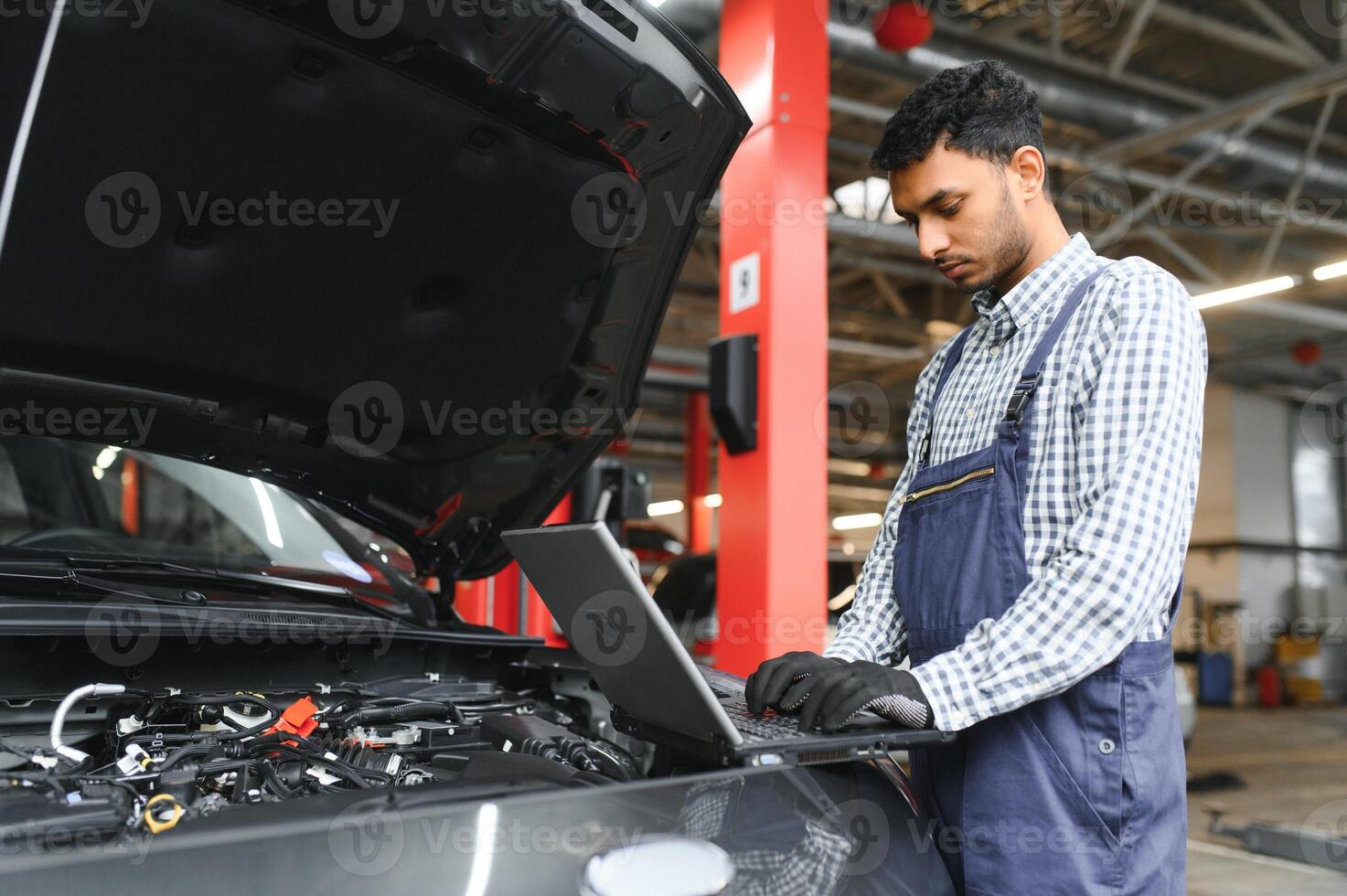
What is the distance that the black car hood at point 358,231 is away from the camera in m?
1.31

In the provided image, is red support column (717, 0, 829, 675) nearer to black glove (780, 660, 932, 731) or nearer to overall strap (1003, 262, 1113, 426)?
overall strap (1003, 262, 1113, 426)

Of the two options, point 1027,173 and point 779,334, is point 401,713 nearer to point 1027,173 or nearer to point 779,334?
point 1027,173

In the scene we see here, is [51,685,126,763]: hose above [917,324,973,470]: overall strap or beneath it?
beneath

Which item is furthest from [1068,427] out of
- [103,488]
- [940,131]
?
[103,488]

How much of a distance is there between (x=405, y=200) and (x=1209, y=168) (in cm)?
793

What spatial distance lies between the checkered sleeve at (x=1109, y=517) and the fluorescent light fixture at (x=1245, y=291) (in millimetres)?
7497

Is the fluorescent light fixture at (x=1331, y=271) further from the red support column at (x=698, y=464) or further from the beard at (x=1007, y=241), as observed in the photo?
the beard at (x=1007, y=241)

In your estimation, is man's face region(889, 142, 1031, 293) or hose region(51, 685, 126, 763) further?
man's face region(889, 142, 1031, 293)

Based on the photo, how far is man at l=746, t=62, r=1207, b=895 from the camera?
1.11 m

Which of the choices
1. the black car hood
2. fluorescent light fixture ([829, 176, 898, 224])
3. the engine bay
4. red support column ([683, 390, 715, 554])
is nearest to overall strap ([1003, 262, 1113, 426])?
the black car hood

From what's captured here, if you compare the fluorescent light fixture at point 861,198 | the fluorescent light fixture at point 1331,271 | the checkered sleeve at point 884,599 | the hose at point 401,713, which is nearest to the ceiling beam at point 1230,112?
the fluorescent light fixture at point 861,198

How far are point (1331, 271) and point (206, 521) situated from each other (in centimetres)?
835

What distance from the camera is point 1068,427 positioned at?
48.4 inches

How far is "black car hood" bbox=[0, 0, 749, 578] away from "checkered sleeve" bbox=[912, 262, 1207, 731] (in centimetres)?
68
